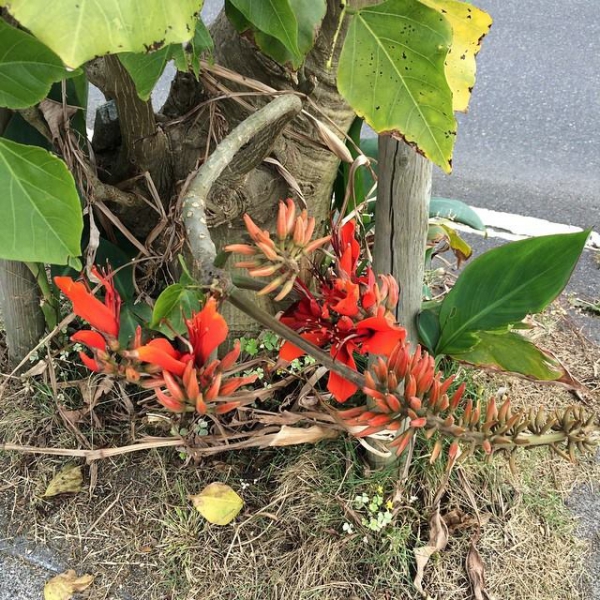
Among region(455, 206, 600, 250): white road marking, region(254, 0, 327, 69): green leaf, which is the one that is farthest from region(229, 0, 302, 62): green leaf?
region(455, 206, 600, 250): white road marking

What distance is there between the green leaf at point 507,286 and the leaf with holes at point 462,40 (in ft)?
1.17

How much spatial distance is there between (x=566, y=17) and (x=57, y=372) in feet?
8.86

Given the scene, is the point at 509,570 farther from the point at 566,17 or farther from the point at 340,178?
the point at 566,17

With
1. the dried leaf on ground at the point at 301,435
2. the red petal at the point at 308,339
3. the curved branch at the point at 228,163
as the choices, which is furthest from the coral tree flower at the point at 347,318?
the dried leaf on ground at the point at 301,435

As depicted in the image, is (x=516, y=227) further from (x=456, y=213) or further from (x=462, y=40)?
(x=462, y=40)

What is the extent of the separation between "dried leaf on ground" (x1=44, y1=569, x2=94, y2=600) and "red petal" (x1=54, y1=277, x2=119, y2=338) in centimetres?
58

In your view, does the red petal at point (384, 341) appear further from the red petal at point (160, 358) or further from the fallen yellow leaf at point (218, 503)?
the fallen yellow leaf at point (218, 503)

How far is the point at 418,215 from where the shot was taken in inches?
32.9

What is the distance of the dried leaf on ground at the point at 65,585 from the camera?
0.90 meters

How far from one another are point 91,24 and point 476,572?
0.86 m

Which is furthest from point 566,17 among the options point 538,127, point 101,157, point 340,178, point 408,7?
point 408,7

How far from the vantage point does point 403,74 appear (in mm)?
504

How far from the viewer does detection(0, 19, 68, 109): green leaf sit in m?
0.51

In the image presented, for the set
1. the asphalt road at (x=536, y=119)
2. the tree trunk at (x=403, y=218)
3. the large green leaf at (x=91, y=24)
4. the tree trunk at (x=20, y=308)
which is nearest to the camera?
the large green leaf at (x=91, y=24)
